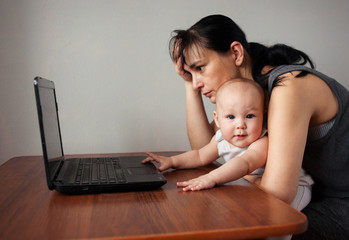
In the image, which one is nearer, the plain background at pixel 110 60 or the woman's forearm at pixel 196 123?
the woman's forearm at pixel 196 123

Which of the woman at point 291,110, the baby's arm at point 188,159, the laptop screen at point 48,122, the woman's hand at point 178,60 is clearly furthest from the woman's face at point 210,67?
the laptop screen at point 48,122

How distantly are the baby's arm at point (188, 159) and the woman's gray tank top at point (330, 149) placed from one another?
1.02ft

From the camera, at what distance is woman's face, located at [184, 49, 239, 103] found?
3.77 ft

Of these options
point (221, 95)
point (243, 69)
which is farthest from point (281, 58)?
point (221, 95)

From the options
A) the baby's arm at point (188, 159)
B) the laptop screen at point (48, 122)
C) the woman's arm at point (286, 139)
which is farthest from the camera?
the baby's arm at point (188, 159)

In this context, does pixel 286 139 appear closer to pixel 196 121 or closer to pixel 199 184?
pixel 199 184

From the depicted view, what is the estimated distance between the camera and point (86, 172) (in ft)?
3.08

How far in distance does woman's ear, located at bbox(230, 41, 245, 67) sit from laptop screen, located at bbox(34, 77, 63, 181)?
625 millimetres

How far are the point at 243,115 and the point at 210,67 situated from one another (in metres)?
0.24

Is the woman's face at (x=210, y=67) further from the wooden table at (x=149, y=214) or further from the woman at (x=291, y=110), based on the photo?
the wooden table at (x=149, y=214)

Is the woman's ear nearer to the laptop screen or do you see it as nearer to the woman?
the woman

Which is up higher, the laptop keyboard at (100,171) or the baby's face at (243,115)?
the baby's face at (243,115)

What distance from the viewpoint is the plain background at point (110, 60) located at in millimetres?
1593

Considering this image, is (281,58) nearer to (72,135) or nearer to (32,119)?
(72,135)
